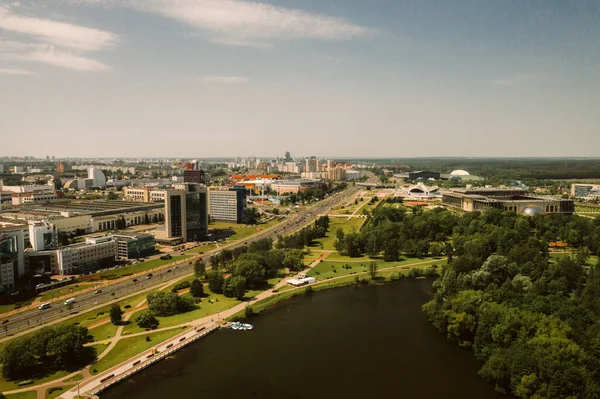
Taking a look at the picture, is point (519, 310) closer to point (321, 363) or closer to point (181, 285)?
point (321, 363)

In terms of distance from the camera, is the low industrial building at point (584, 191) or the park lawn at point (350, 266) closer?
the park lawn at point (350, 266)

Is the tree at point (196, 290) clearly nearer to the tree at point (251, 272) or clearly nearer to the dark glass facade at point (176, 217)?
the tree at point (251, 272)

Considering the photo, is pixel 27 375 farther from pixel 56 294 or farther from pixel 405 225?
pixel 405 225

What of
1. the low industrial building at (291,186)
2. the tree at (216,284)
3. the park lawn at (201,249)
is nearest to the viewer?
the tree at (216,284)

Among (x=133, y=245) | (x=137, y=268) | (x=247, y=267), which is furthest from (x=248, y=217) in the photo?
(x=247, y=267)

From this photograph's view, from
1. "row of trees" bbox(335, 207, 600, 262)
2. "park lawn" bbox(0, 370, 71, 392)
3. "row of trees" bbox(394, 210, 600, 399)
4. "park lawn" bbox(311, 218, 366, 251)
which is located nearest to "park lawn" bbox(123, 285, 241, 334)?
"park lawn" bbox(0, 370, 71, 392)

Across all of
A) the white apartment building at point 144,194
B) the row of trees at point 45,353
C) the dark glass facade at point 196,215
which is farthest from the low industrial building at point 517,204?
the row of trees at point 45,353

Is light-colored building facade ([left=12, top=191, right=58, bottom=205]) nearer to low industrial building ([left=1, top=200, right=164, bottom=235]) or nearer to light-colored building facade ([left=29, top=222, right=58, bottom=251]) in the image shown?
low industrial building ([left=1, top=200, right=164, bottom=235])
